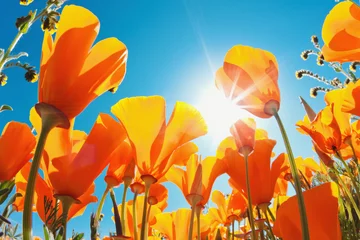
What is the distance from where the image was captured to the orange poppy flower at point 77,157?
836mm

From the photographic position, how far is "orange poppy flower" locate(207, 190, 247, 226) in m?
1.69

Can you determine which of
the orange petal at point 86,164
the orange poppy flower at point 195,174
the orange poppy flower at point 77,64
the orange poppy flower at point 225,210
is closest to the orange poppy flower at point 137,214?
the orange poppy flower at point 195,174

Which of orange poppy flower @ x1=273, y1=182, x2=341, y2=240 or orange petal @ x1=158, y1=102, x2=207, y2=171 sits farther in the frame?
orange petal @ x1=158, y1=102, x2=207, y2=171

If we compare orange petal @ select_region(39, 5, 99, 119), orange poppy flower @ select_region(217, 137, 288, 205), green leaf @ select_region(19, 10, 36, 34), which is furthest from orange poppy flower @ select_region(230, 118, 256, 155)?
green leaf @ select_region(19, 10, 36, 34)

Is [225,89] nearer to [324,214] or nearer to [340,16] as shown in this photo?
[340,16]

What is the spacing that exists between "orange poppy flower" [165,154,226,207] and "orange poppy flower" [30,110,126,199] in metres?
0.47

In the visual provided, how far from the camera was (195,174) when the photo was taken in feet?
4.22

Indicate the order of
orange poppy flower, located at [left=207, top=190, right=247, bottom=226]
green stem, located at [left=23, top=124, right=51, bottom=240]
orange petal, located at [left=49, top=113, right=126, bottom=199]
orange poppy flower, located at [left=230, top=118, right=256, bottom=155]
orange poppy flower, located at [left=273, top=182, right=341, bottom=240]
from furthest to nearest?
orange poppy flower, located at [left=207, top=190, right=247, bottom=226], orange poppy flower, located at [left=230, top=118, right=256, bottom=155], orange petal, located at [left=49, top=113, right=126, bottom=199], orange poppy flower, located at [left=273, top=182, right=341, bottom=240], green stem, located at [left=23, top=124, right=51, bottom=240]

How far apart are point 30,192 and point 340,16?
857 mm

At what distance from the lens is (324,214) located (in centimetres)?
73

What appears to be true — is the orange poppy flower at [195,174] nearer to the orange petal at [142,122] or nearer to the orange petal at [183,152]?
the orange petal at [183,152]

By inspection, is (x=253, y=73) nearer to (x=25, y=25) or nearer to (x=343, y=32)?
(x=343, y=32)

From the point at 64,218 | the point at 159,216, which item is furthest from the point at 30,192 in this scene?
the point at 159,216

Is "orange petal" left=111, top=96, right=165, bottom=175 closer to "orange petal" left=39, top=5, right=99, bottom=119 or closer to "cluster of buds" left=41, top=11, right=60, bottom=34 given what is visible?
"orange petal" left=39, top=5, right=99, bottom=119
